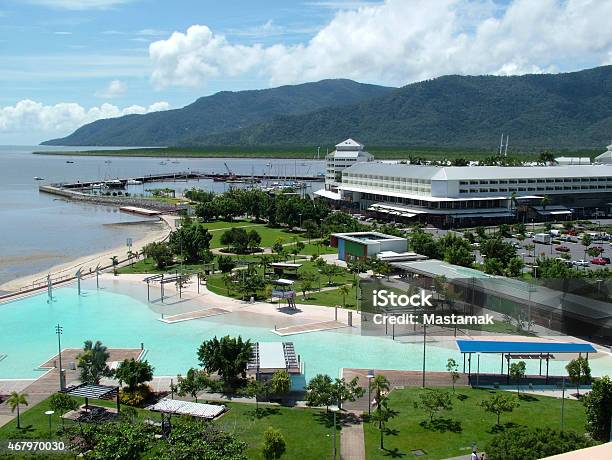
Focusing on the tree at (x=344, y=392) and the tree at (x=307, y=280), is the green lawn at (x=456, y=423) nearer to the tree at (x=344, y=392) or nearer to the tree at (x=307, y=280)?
the tree at (x=344, y=392)

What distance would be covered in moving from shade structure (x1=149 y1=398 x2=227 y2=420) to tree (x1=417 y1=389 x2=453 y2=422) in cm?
756

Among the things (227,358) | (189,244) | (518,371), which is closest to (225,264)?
(189,244)

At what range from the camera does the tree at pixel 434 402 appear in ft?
75.3

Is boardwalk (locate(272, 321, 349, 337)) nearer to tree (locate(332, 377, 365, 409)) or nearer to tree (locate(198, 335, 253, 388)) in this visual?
tree (locate(198, 335, 253, 388))

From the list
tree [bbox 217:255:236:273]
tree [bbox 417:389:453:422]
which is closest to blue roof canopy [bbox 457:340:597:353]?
tree [bbox 417:389:453:422]

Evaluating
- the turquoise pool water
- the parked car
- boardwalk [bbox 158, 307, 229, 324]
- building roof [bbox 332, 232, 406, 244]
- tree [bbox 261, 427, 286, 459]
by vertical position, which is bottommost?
the turquoise pool water

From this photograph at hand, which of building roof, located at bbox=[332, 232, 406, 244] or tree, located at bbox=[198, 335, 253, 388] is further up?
building roof, located at bbox=[332, 232, 406, 244]

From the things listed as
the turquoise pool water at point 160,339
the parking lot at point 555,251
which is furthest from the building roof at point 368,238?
the turquoise pool water at point 160,339

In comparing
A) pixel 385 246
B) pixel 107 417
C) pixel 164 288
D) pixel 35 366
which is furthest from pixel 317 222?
pixel 107 417

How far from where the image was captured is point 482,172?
270ft

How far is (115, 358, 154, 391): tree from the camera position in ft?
82.7

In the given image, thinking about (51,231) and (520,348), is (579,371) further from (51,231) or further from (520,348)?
(51,231)

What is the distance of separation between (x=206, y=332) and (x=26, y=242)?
4336 cm

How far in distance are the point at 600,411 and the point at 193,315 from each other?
79.4 ft
